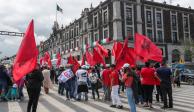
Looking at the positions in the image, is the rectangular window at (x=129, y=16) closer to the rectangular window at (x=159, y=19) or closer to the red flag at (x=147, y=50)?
the rectangular window at (x=159, y=19)

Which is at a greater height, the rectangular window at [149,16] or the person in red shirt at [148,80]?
the rectangular window at [149,16]

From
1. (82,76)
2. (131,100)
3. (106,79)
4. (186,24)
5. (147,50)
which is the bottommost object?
(131,100)

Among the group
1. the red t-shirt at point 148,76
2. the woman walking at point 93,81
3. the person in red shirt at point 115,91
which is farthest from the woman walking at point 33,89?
the woman walking at point 93,81

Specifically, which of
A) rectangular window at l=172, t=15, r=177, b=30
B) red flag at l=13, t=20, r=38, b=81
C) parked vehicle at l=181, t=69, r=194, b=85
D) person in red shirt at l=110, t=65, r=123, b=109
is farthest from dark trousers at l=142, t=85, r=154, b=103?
rectangular window at l=172, t=15, r=177, b=30

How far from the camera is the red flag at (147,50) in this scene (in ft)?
40.2

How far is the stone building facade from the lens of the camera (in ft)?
149

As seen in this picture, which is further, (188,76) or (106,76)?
(188,76)

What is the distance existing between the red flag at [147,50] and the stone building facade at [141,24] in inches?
1159

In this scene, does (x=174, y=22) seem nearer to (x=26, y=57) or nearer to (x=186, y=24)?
(x=186, y=24)

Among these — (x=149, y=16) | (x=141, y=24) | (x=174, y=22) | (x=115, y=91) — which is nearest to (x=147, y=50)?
(x=115, y=91)

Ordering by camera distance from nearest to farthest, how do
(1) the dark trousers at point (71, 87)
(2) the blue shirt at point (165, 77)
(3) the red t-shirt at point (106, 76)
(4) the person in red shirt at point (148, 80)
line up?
(2) the blue shirt at point (165, 77) < (4) the person in red shirt at point (148, 80) < (3) the red t-shirt at point (106, 76) < (1) the dark trousers at point (71, 87)

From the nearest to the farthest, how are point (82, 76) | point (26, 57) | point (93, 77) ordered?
point (26, 57)
point (82, 76)
point (93, 77)

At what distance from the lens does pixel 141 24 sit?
4697 cm

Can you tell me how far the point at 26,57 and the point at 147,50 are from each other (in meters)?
6.08
